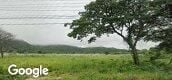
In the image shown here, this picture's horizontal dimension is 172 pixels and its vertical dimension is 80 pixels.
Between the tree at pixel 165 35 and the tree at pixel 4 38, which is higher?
the tree at pixel 4 38

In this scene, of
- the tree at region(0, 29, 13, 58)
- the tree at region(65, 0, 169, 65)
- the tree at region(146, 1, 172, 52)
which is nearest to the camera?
the tree at region(146, 1, 172, 52)

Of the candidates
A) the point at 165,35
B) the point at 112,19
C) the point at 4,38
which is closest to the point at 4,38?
the point at 4,38

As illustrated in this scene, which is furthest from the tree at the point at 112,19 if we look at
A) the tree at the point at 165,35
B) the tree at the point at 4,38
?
the tree at the point at 4,38

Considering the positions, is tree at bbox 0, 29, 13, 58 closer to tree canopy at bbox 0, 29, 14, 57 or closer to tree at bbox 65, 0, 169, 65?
tree canopy at bbox 0, 29, 14, 57

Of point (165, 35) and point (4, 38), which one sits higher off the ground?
point (4, 38)

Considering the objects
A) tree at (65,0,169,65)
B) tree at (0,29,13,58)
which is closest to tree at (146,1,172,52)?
tree at (65,0,169,65)

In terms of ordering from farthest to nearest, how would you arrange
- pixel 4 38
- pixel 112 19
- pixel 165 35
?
pixel 4 38 → pixel 112 19 → pixel 165 35

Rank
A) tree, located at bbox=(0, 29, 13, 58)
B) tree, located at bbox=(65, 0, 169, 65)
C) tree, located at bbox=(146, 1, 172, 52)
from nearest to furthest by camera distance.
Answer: tree, located at bbox=(146, 1, 172, 52), tree, located at bbox=(65, 0, 169, 65), tree, located at bbox=(0, 29, 13, 58)

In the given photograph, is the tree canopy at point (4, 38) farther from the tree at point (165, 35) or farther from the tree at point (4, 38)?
the tree at point (165, 35)

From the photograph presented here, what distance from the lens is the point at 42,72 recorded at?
4584cm

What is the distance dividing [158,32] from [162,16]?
160 cm

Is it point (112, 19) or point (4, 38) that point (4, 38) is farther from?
point (112, 19)

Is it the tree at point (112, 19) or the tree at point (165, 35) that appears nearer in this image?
the tree at point (165, 35)

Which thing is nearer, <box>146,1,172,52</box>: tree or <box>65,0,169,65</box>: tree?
<box>146,1,172,52</box>: tree
